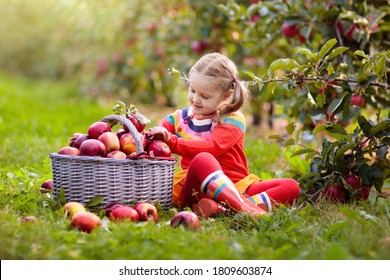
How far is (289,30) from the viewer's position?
4.16 meters

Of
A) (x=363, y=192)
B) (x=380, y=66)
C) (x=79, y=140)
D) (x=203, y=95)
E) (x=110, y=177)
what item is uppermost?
(x=380, y=66)

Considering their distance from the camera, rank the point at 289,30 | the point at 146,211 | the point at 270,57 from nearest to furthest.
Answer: the point at 146,211 → the point at 270,57 → the point at 289,30

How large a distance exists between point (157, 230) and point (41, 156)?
6.91ft

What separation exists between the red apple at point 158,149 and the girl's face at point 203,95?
0.30 meters

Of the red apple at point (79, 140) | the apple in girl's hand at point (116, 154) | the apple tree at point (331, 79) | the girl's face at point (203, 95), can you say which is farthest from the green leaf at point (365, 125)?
the red apple at point (79, 140)

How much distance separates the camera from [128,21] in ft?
27.8

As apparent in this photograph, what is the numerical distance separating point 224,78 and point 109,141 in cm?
68

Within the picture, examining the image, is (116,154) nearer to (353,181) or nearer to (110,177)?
(110,177)

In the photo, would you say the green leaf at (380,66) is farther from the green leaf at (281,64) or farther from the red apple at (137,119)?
the red apple at (137,119)

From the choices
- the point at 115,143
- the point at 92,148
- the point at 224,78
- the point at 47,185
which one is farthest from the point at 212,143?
the point at 47,185

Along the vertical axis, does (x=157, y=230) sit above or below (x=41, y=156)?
above

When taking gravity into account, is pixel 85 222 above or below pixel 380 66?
below

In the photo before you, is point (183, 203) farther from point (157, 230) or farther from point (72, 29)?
point (72, 29)

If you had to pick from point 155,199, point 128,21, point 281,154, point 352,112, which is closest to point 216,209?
point 155,199
